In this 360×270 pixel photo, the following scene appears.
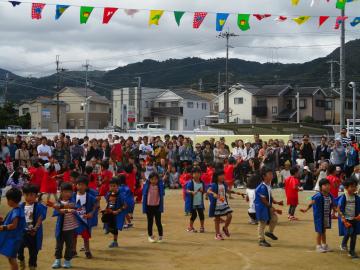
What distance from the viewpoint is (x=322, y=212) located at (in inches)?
352

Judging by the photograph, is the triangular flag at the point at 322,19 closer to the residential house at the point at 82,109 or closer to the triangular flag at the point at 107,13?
the triangular flag at the point at 107,13

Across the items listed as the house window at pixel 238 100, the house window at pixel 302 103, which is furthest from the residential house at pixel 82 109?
the house window at pixel 302 103

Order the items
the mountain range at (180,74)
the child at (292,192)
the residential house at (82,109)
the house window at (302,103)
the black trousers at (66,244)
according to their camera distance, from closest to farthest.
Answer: the black trousers at (66,244)
the child at (292,192)
the house window at (302,103)
the residential house at (82,109)
the mountain range at (180,74)

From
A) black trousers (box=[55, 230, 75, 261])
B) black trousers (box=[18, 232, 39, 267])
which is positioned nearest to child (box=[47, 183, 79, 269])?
black trousers (box=[55, 230, 75, 261])

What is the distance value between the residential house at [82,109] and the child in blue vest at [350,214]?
61.5 meters

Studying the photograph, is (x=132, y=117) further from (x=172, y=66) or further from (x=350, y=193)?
(x=172, y=66)

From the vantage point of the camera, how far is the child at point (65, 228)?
791 cm

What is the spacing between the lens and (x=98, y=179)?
1411 cm

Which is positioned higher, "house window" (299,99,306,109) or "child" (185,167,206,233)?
"house window" (299,99,306,109)

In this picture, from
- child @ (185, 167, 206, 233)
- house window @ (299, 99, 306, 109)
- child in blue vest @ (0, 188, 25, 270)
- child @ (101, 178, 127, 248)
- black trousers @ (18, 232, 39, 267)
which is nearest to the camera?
child in blue vest @ (0, 188, 25, 270)

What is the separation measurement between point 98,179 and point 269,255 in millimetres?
6663

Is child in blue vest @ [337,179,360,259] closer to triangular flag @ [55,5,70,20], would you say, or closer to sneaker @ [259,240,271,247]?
sneaker @ [259,240,271,247]

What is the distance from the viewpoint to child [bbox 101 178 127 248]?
9.41 m

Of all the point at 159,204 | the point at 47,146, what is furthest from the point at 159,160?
the point at 159,204
